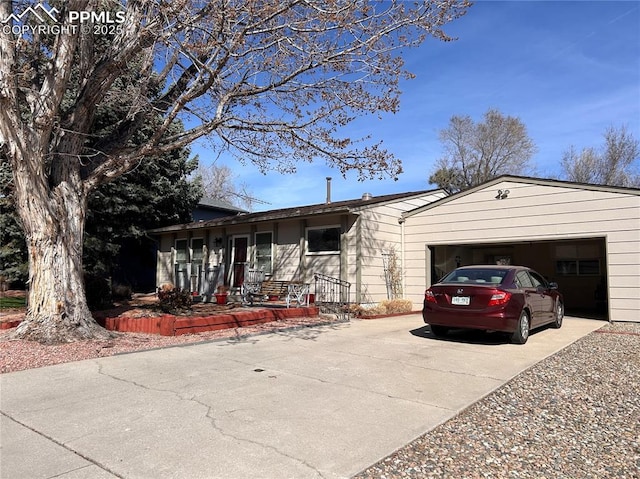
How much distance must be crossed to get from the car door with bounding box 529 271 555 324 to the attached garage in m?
2.58

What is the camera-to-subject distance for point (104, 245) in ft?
54.0

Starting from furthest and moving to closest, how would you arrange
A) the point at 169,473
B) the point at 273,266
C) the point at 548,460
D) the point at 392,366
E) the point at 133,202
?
1. the point at 133,202
2. the point at 273,266
3. the point at 392,366
4. the point at 548,460
5. the point at 169,473

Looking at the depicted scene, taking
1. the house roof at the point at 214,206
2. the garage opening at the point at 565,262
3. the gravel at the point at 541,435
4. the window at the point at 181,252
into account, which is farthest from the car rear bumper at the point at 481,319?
the house roof at the point at 214,206

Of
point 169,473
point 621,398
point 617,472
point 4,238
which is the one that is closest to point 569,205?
point 621,398

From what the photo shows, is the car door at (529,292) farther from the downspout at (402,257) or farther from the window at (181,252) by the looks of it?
the window at (181,252)

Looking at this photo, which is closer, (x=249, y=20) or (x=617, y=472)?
(x=617, y=472)

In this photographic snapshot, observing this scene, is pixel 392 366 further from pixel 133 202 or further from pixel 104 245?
pixel 133 202

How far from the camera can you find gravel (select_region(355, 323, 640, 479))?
319 centimetres

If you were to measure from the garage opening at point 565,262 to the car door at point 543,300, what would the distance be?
5559 millimetres

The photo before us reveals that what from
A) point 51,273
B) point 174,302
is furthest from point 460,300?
point 51,273

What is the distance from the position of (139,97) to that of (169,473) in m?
7.66

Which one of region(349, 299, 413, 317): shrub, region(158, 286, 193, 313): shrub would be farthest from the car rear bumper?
region(158, 286, 193, 313): shrub

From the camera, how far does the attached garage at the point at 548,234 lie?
10.8 m

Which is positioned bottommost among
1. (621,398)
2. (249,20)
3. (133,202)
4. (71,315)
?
(621,398)
